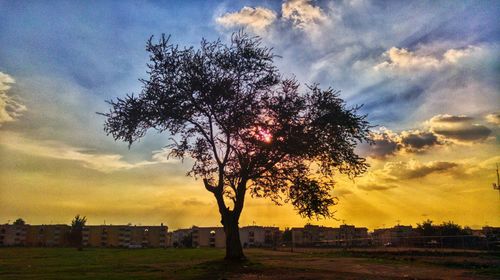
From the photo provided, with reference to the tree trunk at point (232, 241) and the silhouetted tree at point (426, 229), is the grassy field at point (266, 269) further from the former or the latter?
the silhouetted tree at point (426, 229)

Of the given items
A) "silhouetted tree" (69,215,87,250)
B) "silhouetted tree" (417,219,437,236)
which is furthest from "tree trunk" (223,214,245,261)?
"silhouetted tree" (69,215,87,250)

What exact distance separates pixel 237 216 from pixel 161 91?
11386 millimetres

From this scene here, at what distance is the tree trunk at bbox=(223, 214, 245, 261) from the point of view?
34.9 metres

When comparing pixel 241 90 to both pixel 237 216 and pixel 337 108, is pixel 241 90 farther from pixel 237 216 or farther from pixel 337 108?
pixel 237 216

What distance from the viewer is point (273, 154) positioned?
34312 millimetres

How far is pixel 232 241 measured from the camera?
35.3 meters

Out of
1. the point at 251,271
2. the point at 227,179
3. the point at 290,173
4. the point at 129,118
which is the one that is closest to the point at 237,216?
the point at 227,179

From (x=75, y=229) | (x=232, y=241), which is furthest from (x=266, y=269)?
(x=75, y=229)

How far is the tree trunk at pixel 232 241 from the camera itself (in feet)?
115

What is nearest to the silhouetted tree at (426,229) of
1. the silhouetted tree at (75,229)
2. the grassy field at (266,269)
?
the grassy field at (266,269)

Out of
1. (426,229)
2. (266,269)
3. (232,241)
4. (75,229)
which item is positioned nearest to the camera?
(266,269)

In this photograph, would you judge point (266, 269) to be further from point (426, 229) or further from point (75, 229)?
point (75, 229)

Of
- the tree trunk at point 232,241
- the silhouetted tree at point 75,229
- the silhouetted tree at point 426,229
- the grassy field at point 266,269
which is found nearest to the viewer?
the grassy field at point 266,269

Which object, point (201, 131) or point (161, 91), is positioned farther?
point (201, 131)
